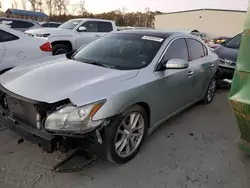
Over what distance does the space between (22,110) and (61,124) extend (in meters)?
0.58

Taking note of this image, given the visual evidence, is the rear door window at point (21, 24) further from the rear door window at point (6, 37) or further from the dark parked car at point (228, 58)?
the dark parked car at point (228, 58)

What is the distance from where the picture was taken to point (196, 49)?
4621mm

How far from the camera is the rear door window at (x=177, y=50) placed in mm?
3707

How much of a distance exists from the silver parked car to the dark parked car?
9.13 ft

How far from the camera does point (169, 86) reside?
362cm

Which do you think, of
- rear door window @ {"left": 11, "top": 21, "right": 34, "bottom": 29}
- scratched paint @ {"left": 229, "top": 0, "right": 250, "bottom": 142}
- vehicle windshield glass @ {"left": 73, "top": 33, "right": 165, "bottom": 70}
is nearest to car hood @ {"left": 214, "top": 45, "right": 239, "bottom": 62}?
vehicle windshield glass @ {"left": 73, "top": 33, "right": 165, "bottom": 70}

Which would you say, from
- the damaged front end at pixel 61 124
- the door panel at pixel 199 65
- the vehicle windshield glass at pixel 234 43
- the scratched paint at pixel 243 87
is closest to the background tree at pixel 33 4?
the vehicle windshield glass at pixel 234 43

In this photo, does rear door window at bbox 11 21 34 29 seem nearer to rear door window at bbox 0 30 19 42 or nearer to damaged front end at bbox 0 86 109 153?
rear door window at bbox 0 30 19 42

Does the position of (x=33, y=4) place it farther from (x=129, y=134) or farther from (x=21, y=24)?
(x=129, y=134)

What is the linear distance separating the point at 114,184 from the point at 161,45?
78.8 inches

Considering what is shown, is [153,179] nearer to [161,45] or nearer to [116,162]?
[116,162]

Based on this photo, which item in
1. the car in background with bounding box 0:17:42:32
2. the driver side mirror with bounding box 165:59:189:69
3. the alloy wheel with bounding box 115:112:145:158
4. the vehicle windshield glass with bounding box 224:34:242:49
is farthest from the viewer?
the car in background with bounding box 0:17:42:32

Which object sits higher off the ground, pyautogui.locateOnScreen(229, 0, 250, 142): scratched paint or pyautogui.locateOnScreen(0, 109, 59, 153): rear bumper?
pyautogui.locateOnScreen(229, 0, 250, 142): scratched paint

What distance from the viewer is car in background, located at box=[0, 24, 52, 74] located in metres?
5.03
